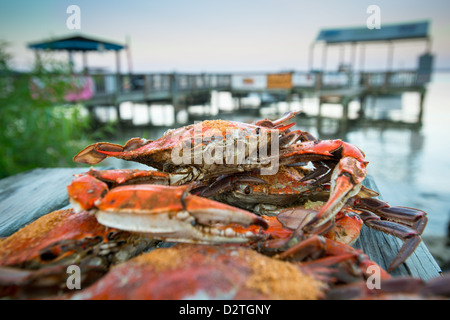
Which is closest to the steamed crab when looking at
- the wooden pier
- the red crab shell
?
the red crab shell

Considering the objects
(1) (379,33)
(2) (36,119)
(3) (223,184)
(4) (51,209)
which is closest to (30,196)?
(4) (51,209)

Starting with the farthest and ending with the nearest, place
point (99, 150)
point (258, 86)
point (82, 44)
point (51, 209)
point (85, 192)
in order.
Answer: point (258, 86) → point (82, 44) → point (51, 209) → point (99, 150) → point (85, 192)

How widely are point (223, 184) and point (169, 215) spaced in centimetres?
67

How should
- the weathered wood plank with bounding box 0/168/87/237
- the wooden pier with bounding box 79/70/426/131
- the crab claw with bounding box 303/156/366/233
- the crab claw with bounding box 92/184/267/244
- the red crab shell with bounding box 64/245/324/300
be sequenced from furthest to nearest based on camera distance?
the wooden pier with bounding box 79/70/426/131, the weathered wood plank with bounding box 0/168/87/237, the crab claw with bounding box 303/156/366/233, the crab claw with bounding box 92/184/267/244, the red crab shell with bounding box 64/245/324/300

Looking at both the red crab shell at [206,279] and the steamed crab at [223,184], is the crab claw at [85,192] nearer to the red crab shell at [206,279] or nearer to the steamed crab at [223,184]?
the steamed crab at [223,184]

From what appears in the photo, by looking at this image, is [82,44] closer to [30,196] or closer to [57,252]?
[30,196]

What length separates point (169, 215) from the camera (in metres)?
1.11

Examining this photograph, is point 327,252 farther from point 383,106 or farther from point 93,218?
point 383,106

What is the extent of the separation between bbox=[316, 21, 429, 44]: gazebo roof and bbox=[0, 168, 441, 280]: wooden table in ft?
66.0

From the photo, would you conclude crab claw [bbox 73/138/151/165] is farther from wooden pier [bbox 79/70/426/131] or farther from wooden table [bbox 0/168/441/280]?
wooden pier [bbox 79/70/426/131]

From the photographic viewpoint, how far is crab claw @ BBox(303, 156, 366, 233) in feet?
4.11

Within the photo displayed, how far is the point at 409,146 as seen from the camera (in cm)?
1498
